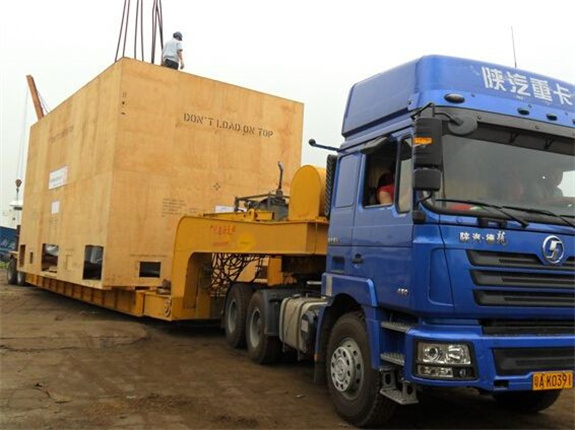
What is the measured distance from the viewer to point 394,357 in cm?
463

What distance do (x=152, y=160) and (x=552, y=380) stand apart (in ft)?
27.5

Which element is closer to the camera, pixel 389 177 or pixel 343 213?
pixel 389 177

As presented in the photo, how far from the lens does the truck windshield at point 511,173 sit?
4.49 metres

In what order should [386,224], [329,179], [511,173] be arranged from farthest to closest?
[329,179] < [386,224] < [511,173]

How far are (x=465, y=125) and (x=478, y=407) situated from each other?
3217 mm

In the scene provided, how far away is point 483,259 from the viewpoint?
14.2ft

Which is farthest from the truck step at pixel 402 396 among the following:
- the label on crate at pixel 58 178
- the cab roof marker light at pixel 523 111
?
the label on crate at pixel 58 178

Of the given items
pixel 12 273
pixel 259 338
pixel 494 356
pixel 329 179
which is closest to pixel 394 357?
pixel 494 356

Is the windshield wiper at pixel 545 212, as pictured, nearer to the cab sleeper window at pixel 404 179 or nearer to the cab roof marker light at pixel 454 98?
the cab sleeper window at pixel 404 179

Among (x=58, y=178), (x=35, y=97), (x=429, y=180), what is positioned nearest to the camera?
(x=429, y=180)

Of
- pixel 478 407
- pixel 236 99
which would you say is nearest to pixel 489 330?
pixel 478 407

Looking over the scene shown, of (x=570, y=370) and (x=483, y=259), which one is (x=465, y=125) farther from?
(x=570, y=370)

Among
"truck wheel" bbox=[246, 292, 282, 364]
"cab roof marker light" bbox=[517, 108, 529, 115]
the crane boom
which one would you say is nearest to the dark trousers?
"truck wheel" bbox=[246, 292, 282, 364]

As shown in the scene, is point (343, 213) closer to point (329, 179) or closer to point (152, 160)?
point (329, 179)
